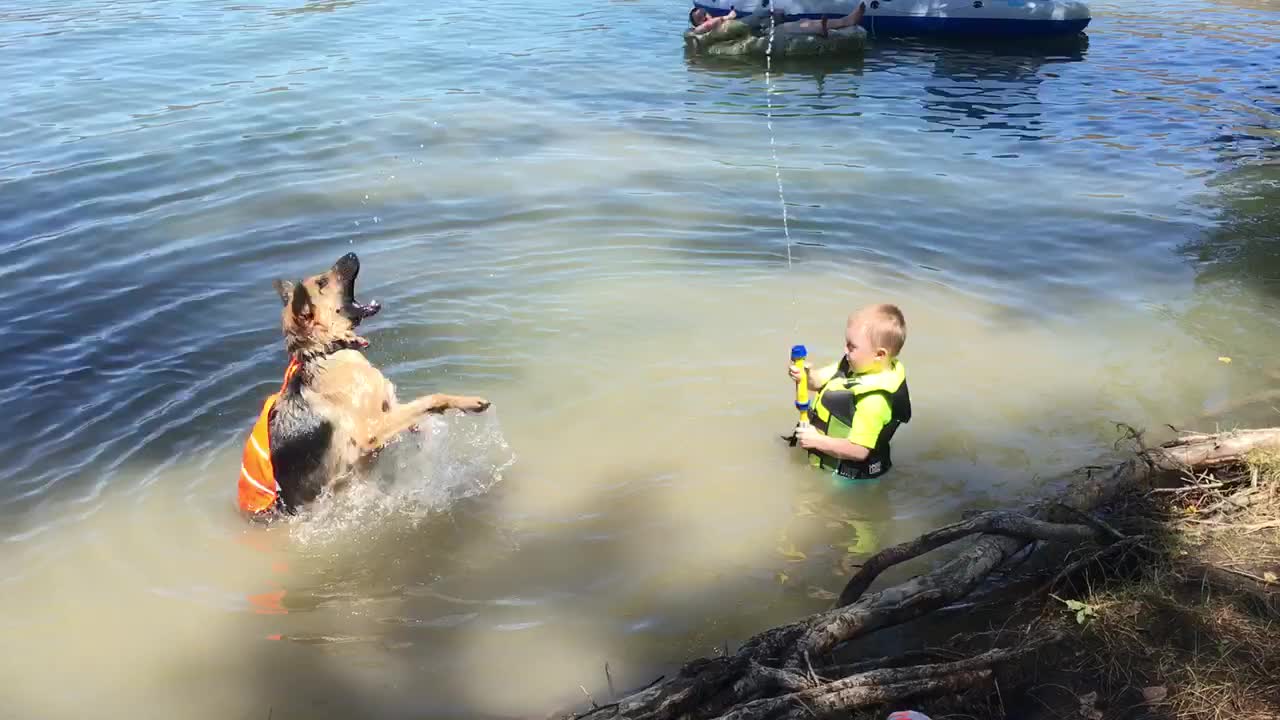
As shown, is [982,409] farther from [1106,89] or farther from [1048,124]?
[1106,89]

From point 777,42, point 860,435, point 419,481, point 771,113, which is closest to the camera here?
point 860,435

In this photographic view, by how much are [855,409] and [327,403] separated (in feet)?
10.7

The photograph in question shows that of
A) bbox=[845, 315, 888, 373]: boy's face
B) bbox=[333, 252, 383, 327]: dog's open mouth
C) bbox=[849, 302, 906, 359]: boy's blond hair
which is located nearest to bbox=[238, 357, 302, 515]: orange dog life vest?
bbox=[333, 252, 383, 327]: dog's open mouth

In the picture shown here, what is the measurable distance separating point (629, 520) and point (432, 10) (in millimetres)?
23580

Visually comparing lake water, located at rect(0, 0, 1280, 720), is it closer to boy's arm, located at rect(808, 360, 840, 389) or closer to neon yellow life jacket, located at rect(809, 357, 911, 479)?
neon yellow life jacket, located at rect(809, 357, 911, 479)

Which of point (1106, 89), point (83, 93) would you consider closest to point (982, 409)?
point (1106, 89)

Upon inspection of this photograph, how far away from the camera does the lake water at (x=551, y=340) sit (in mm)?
5281

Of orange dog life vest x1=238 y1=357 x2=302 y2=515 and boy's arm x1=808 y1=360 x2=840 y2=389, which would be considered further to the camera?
boy's arm x1=808 y1=360 x2=840 y2=389

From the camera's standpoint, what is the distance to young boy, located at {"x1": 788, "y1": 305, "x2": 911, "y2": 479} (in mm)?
5836

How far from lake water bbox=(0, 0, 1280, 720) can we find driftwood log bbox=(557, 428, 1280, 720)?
82cm

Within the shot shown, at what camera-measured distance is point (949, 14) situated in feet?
69.0

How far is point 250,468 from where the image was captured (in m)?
6.07

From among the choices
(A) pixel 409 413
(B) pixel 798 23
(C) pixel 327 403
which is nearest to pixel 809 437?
(A) pixel 409 413

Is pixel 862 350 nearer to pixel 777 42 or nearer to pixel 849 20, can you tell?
pixel 777 42
